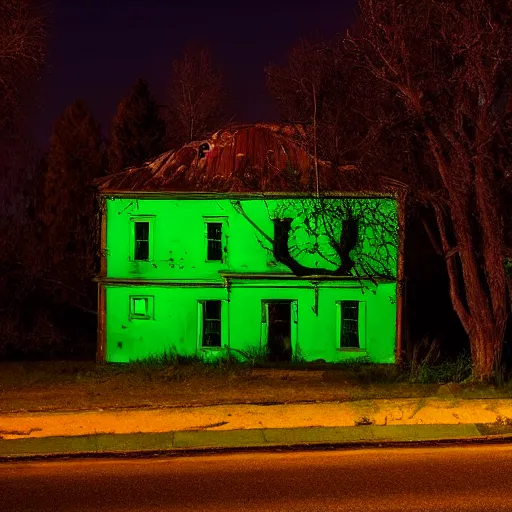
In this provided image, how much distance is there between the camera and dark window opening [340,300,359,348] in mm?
25812

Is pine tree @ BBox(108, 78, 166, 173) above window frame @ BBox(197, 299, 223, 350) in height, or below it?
above

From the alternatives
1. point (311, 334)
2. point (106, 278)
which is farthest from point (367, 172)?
point (106, 278)

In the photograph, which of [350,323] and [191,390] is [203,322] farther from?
[191,390]

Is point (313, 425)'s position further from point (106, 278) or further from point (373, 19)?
point (106, 278)

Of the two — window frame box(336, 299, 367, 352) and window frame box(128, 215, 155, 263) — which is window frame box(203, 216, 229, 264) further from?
window frame box(336, 299, 367, 352)

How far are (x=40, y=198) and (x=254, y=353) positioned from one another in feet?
75.6

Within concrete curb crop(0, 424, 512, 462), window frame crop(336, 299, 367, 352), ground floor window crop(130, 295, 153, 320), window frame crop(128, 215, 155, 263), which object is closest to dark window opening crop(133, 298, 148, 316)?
ground floor window crop(130, 295, 153, 320)

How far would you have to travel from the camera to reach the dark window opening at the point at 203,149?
27066 millimetres

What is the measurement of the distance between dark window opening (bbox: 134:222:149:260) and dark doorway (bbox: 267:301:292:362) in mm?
4326

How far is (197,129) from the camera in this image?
40.7 meters

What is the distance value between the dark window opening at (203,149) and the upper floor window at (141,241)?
2928 mm

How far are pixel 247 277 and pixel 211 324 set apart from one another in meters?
1.95

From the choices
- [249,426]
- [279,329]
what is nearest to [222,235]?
[279,329]

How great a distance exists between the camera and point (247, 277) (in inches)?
1015
